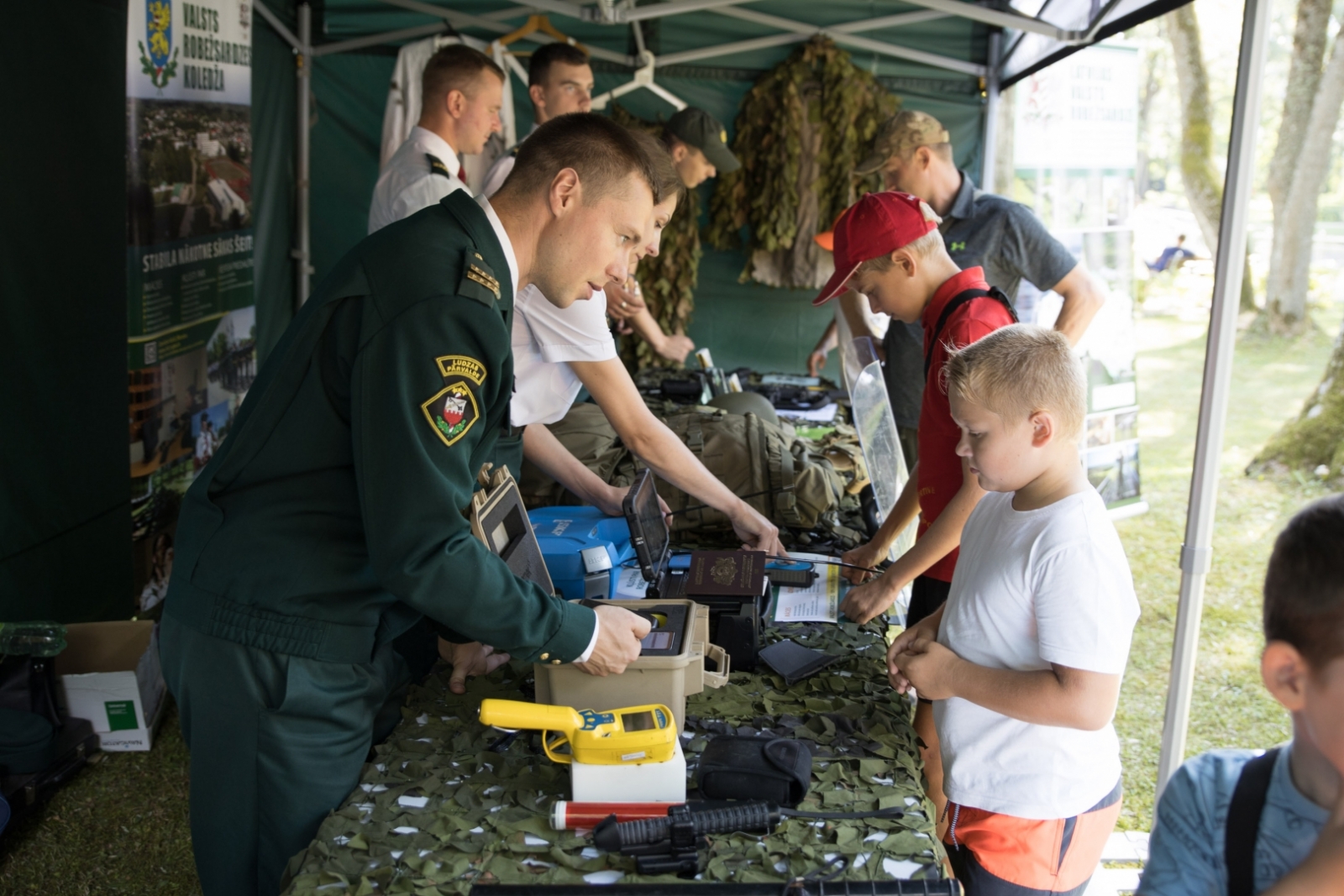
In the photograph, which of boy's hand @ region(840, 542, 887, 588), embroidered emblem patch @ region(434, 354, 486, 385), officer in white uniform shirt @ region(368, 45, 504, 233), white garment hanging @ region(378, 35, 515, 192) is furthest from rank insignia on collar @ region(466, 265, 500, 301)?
white garment hanging @ region(378, 35, 515, 192)

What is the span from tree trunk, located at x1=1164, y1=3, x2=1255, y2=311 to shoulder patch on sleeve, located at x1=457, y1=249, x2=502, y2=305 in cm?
1132

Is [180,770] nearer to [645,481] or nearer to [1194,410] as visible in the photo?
[645,481]

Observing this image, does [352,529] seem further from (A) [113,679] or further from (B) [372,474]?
(A) [113,679]

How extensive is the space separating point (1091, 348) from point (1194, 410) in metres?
5.25

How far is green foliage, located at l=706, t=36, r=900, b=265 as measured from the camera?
621 centimetres

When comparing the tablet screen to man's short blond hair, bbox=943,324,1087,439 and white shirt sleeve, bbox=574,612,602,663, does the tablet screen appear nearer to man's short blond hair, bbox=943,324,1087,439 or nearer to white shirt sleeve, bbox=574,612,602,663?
white shirt sleeve, bbox=574,612,602,663

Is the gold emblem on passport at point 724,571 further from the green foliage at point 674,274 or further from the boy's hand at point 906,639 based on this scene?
the green foliage at point 674,274

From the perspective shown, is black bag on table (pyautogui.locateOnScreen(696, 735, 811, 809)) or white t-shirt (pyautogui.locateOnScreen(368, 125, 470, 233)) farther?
white t-shirt (pyautogui.locateOnScreen(368, 125, 470, 233))

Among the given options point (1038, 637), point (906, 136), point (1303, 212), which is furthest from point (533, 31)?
point (1303, 212)

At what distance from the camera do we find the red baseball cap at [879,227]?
2283 mm

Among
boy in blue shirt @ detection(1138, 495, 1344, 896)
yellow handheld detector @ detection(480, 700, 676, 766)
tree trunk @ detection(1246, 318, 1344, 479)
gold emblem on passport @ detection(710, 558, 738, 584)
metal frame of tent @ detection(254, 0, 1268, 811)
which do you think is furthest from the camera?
tree trunk @ detection(1246, 318, 1344, 479)

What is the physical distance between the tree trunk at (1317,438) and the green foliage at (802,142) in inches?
182

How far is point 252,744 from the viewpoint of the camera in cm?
153

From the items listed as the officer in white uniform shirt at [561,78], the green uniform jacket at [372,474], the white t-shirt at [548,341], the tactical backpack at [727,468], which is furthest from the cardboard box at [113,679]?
the officer in white uniform shirt at [561,78]
